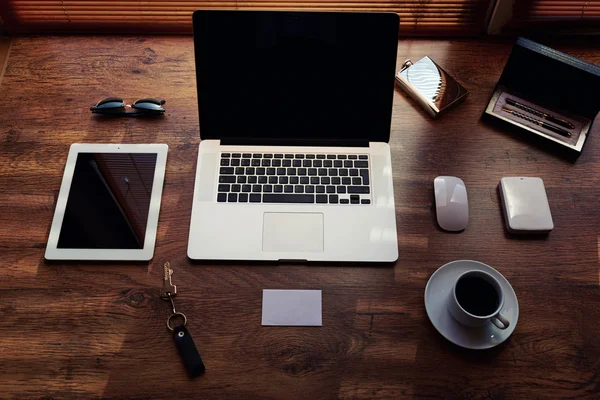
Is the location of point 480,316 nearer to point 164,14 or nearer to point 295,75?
point 295,75

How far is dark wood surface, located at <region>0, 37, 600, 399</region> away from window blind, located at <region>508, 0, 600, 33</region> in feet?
1.02

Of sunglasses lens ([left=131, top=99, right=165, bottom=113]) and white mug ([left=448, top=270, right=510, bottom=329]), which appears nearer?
white mug ([left=448, top=270, right=510, bottom=329])

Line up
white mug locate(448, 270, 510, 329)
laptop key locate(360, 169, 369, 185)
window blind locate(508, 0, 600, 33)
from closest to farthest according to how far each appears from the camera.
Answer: white mug locate(448, 270, 510, 329) → laptop key locate(360, 169, 369, 185) → window blind locate(508, 0, 600, 33)

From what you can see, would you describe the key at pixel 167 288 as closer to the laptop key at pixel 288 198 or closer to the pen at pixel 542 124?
the laptop key at pixel 288 198

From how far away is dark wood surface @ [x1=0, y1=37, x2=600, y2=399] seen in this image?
2.97 feet

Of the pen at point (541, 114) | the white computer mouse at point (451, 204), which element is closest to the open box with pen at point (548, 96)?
the pen at point (541, 114)

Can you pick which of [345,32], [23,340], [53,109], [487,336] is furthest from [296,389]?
[53,109]

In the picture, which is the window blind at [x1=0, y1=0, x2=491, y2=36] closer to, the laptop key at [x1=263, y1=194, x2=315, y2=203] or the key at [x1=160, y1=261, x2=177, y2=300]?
the laptop key at [x1=263, y1=194, x2=315, y2=203]

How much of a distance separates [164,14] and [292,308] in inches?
34.6

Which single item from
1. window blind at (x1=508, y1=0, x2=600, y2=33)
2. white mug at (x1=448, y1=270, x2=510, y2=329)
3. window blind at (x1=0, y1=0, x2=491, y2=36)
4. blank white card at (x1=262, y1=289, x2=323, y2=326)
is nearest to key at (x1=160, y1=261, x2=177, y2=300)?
blank white card at (x1=262, y1=289, x2=323, y2=326)

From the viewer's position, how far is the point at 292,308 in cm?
97

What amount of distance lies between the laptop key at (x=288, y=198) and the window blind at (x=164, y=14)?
23.1 inches

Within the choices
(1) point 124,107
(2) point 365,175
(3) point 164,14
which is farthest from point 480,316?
(3) point 164,14

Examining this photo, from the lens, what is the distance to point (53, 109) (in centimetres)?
123
